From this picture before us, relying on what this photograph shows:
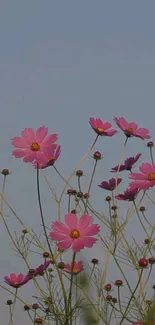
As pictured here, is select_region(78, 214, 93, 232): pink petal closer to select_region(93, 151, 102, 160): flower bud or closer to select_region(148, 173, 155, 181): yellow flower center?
select_region(148, 173, 155, 181): yellow flower center

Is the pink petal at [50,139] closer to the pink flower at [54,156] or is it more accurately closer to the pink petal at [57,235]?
the pink flower at [54,156]

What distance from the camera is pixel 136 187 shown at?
1042 mm

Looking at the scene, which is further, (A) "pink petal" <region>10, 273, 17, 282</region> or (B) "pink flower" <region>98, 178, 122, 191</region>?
(A) "pink petal" <region>10, 273, 17, 282</region>

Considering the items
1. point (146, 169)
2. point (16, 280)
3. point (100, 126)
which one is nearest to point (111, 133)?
point (100, 126)

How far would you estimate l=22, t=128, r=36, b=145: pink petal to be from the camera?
106 cm

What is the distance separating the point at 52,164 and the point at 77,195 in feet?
0.79

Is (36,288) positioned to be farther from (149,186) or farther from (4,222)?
(149,186)

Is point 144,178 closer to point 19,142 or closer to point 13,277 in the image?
point 19,142

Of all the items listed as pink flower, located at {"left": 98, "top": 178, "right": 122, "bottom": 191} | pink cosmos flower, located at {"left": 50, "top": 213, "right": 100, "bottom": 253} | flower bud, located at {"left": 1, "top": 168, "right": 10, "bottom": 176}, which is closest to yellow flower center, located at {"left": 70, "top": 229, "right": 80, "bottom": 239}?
pink cosmos flower, located at {"left": 50, "top": 213, "right": 100, "bottom": 253}

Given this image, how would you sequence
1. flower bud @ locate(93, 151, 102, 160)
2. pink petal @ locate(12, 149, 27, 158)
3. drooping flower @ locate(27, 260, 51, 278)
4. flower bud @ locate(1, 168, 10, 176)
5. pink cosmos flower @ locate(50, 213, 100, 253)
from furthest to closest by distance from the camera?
flower bud @ locate(1, 168, 10, 176)
flower bud @ locate(93, 151, 102, 160)
drooping flower @ locate(27, 260, 51, 278)
pink petal @ locate(12, 149, 27, 158)
pink cosmos flower @ locate(50, 213, 100, 253)

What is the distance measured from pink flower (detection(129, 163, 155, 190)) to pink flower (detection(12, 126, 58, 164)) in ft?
0.51

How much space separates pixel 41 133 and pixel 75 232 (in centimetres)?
21

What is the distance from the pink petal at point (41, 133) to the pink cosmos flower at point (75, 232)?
0.16 m

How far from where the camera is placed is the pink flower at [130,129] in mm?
1155
